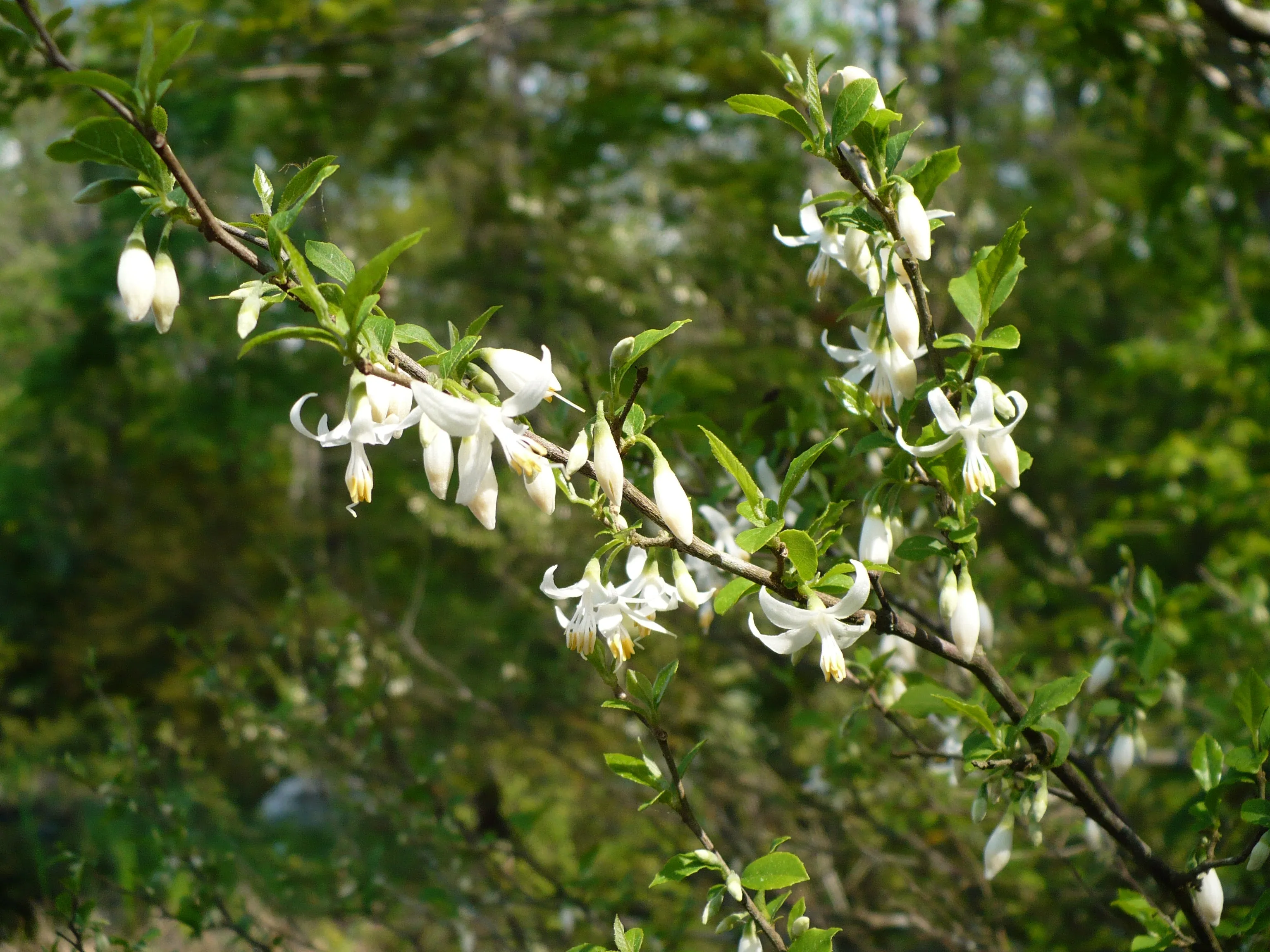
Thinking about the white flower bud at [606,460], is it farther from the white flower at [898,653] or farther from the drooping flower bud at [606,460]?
the white flower at [898,653]

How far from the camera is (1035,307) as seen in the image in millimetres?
7020

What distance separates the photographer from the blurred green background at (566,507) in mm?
3158

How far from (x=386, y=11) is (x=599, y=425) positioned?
5371 mm

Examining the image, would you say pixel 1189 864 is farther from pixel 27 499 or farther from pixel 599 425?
pixel 27 499

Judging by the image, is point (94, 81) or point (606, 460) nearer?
point (94, 81)

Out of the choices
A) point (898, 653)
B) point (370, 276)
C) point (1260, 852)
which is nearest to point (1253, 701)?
point (1260, 852)

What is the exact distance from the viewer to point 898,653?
2008 millimetres

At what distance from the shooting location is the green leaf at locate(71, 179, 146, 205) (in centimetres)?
110

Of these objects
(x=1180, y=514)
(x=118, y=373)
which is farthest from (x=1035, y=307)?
(x=118, y=373)

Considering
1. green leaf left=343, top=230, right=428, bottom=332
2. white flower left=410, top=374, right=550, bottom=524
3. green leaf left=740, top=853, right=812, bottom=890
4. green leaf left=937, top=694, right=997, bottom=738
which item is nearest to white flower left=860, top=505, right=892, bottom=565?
green leaf left=937, top=694, right=997, bottom=738

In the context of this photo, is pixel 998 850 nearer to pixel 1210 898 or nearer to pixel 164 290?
pixel 1210 898

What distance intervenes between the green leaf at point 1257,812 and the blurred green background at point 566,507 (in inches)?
29.1

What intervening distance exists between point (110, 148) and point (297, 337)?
0.31 meters

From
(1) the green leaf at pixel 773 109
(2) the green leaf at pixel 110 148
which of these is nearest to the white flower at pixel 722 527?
(1) the green leaf at pixel 773 109
